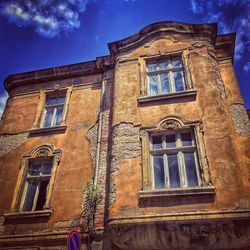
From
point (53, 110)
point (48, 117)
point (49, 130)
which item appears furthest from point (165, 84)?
point (48, 117)

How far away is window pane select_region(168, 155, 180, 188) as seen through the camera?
22.0 ft

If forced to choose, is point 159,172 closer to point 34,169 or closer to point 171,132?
point 171,132

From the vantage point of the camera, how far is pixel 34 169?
889cm

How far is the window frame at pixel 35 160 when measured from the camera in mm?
8016

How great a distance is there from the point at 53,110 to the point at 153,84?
431 centimetres

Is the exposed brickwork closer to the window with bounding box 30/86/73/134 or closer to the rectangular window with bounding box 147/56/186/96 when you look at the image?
the window with bounding box 30/86/73/134

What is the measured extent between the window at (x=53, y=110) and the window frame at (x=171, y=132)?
404 cm

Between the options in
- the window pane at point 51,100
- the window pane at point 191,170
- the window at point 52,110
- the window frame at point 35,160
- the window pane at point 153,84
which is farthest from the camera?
the window pane at point 51,100

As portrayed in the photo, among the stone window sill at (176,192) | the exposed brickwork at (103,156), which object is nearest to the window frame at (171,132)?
the stone window sill at (176,192)

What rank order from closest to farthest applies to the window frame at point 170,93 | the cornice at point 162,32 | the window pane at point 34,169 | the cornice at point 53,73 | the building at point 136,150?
the building at point 136,150, the window frame at point 170,93, the window pane at point 34,169, the cornice at point 162,32, the cornice at point 53,73

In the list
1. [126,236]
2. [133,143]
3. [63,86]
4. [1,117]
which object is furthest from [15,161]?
[126,236]

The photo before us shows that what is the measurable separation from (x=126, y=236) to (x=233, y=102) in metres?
5.33

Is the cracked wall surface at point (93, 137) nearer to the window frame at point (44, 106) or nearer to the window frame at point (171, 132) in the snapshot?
the window frame at point (44, 106)

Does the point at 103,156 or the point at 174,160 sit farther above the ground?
the point at 103,156
